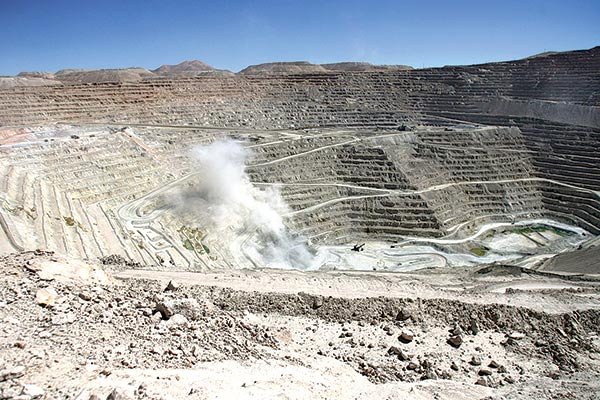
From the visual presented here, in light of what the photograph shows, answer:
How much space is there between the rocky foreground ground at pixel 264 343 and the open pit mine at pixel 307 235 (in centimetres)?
5

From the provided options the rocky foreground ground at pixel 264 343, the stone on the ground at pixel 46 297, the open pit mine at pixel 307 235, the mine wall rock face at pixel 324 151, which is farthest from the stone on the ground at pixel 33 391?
the mine wall rock face at pixel 324 151

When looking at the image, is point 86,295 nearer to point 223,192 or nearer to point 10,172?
point 10,172

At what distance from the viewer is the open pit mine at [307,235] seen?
365 inches

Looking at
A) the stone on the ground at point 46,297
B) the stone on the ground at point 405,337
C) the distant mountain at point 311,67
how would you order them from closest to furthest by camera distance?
the stone on the ground at point 46,297
the stone on the ground at point 405,337
the distant mountain at point 311,67

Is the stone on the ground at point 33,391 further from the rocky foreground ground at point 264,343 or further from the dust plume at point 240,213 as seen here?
the dust plume at point 240,213

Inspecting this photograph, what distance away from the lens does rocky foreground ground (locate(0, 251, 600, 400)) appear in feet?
26.2

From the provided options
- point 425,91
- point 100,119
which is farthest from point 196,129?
point 425,91

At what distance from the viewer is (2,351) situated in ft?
26.0

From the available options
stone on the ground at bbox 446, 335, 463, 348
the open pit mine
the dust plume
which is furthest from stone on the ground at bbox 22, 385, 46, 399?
the dust plume

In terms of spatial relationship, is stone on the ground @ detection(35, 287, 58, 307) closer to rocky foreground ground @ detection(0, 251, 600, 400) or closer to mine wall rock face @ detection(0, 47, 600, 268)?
rocky foreground ground @ detection(0, 251, 600, 400)

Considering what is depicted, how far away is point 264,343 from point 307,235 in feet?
90.8

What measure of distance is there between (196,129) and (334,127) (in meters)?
17.4

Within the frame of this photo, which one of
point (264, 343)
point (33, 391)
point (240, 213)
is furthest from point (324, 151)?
point (33, 391)

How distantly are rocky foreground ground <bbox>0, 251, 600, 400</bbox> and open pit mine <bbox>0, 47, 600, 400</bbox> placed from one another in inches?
2.1
